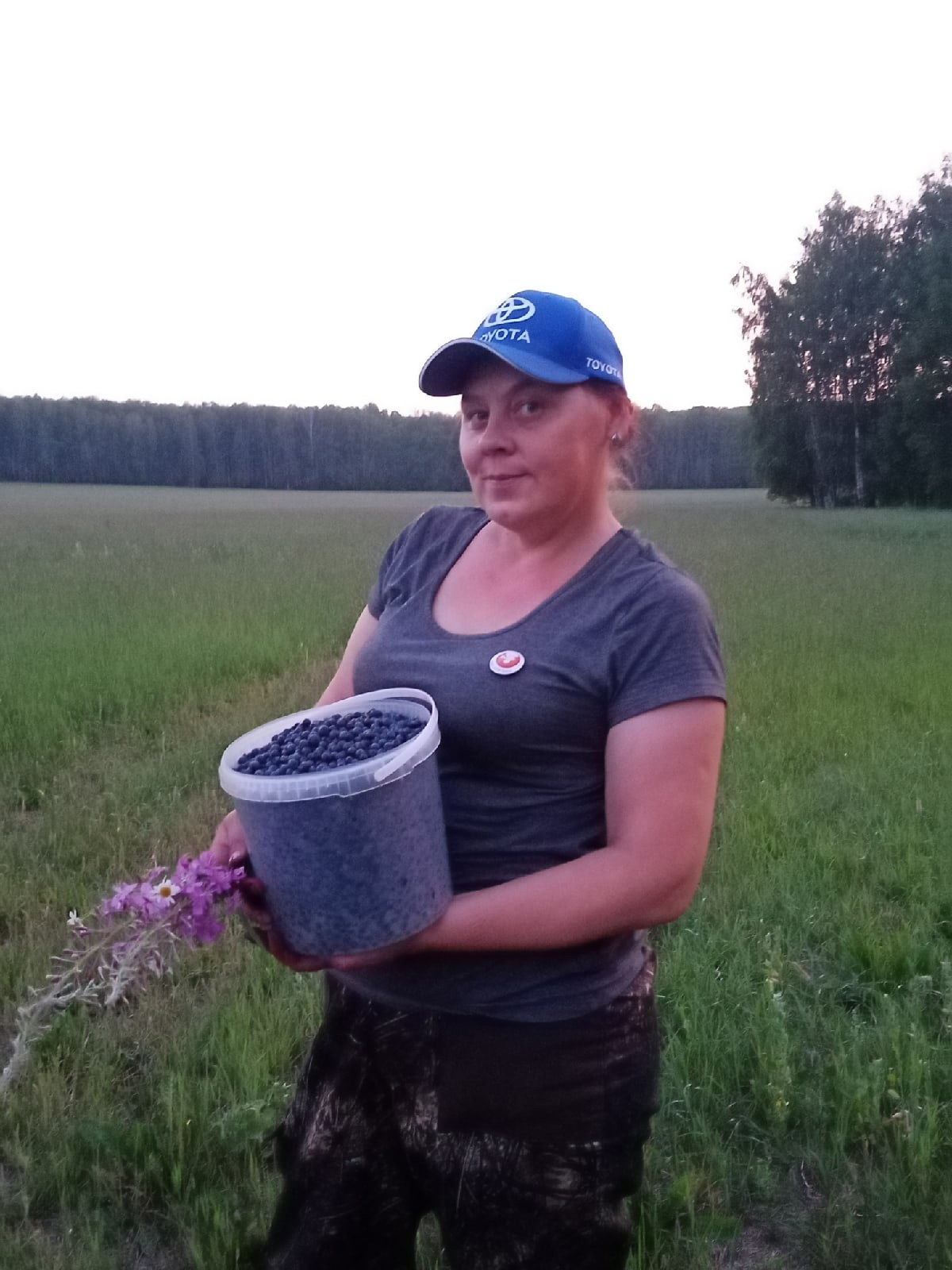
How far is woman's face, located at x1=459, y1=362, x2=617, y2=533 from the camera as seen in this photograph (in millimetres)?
1506

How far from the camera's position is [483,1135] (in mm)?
1507

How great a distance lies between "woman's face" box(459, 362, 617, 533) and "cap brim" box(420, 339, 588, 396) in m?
0.03

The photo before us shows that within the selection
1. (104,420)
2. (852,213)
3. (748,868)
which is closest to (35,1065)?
(748,868)

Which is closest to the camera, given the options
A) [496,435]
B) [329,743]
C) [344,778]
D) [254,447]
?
[344,778]

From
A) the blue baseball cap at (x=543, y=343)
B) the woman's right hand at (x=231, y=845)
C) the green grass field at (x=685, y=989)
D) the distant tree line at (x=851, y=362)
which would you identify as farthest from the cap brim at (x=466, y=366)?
the distant tree line at (x=851, y=362)

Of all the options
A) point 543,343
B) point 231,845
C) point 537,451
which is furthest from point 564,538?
point 231,845

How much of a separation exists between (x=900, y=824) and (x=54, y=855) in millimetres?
3217

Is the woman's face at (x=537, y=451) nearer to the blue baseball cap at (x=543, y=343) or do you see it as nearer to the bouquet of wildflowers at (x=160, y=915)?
the blue baseball cap at (x=543, y=343)

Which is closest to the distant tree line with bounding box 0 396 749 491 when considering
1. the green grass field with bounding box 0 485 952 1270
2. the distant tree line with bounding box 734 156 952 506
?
the distant tree line with bounding box 734 156 952 506

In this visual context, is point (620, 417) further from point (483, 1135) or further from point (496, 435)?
point (483, 1135)

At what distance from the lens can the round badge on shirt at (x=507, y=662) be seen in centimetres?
146

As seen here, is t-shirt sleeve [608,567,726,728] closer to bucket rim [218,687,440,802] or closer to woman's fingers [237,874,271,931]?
bucket rim [218,687,440,802]

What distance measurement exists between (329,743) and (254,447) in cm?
8108

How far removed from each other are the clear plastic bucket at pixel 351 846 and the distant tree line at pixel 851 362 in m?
38.9
